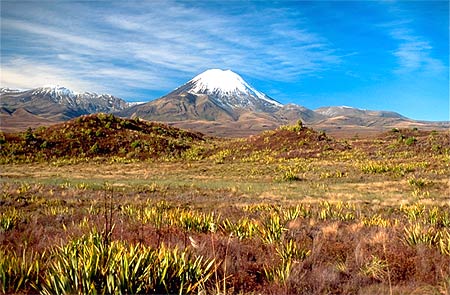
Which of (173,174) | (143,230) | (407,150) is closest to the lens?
(143,230)

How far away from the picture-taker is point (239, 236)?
956cm

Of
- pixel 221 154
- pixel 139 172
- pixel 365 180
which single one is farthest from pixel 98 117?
pixel 365 180

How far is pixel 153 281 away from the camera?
237 inches

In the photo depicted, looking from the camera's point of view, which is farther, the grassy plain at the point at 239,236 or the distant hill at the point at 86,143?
the distant hill at the point at 86,143

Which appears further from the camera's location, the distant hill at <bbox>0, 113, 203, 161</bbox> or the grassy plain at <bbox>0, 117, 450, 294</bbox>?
the distant hill at <bbox>0, 113, 203, 161</bbox>

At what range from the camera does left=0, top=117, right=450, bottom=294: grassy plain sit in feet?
19.9

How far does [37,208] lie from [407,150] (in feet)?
129

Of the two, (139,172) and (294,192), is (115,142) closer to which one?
(139,172)

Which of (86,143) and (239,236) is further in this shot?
(86,143)

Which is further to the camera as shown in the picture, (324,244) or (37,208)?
(37,208)

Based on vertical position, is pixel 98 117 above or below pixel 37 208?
above

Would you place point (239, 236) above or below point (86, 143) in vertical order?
below

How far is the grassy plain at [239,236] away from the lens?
6074 mm

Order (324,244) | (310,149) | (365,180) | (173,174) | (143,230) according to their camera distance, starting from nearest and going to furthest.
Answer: (324,244)
(143,230)
(365,180)
(173,174)
(310,149)
